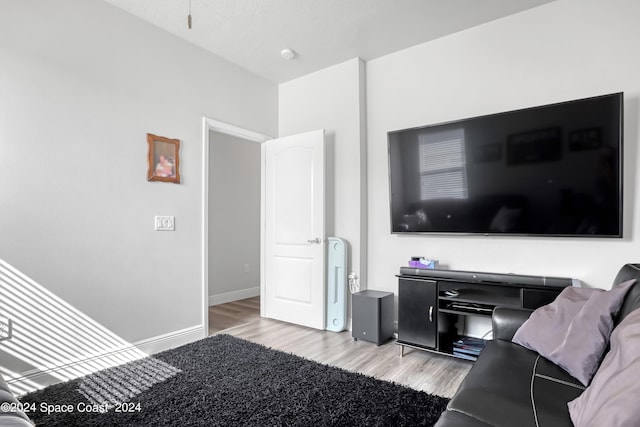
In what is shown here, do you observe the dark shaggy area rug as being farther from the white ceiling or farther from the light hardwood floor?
the white ceiling

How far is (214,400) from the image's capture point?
81.3 inches

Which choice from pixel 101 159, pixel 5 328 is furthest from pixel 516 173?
pixel 5 328

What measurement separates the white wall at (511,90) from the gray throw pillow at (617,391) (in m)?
1.50

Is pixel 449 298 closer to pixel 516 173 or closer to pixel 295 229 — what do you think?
pixel 516 173

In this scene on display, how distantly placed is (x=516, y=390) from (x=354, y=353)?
5.61 ft

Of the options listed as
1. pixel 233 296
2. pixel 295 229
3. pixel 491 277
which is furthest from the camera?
pixel 233 296

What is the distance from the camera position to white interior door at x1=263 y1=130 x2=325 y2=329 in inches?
140

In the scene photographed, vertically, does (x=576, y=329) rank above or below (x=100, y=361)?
above

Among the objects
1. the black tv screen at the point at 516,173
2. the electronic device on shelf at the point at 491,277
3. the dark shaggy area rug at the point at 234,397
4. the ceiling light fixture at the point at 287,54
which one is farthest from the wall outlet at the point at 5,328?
the ceiling light fixture at the point at 287,54

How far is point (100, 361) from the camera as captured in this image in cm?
256

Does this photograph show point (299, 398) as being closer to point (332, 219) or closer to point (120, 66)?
point (332, 219)

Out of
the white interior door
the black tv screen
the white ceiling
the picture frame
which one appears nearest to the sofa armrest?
the black tv screen

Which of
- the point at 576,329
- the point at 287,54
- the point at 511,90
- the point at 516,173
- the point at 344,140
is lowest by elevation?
the point at 576,329

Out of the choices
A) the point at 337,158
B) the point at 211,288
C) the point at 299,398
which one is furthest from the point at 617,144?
the point at 211,288
